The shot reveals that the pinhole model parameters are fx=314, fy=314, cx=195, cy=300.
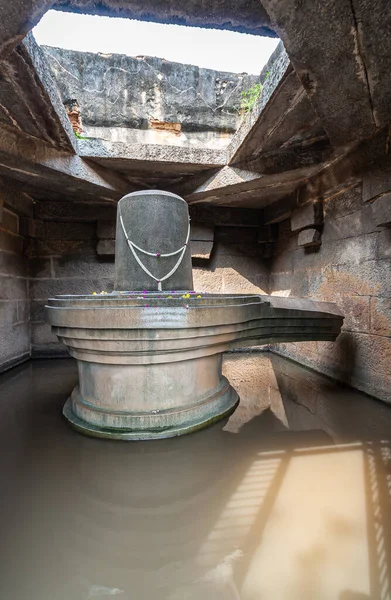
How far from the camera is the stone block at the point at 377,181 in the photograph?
8.29 ft

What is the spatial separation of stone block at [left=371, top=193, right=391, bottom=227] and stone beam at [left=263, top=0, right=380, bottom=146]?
22.9 inches

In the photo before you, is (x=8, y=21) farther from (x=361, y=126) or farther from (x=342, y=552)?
(x=342, y=552)

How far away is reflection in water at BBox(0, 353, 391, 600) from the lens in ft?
3.60

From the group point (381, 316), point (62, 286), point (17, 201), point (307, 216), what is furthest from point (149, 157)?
point (381, 316)

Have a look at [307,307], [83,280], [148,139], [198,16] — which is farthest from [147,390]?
[148,139]

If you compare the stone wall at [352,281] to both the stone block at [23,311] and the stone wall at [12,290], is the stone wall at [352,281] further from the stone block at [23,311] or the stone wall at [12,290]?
the stone block at [23,311]

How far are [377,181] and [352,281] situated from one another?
0.94 meters

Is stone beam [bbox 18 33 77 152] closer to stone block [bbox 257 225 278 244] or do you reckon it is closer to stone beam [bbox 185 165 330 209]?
stone beam [bbox 185 165 330 209]

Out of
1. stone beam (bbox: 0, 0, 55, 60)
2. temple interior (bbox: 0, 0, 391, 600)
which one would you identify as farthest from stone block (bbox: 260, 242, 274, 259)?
stone beam (bbox: 0, 0, 55, 60)

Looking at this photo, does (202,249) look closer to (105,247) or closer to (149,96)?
(105,247)

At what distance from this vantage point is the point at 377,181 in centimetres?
264

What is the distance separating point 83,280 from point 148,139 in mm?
2184

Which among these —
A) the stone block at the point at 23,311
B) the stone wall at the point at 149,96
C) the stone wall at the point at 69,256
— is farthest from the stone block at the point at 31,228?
the stone wall at the point at 149,96

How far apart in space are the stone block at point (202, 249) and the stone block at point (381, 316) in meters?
2.57
